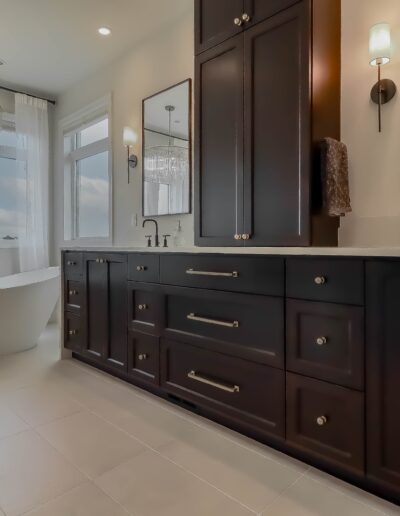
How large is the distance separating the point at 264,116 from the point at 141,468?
1757 mm

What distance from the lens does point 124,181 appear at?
3.48 metres

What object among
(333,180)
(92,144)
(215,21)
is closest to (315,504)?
(333,180)

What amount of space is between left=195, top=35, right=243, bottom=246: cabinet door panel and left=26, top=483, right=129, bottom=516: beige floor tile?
1320mm

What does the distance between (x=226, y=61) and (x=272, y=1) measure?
367mm

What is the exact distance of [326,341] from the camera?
56.3 inches

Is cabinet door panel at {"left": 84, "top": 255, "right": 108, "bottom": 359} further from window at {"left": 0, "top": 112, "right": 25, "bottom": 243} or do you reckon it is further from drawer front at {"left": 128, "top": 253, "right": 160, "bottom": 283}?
window at {"left": 0, "top": 112, "right": 25, "bottom": 243}

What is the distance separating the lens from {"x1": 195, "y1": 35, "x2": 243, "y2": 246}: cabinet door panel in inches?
81.1

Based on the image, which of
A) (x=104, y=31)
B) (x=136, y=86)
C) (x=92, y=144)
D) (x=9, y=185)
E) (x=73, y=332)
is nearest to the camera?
(x=73, y=332)

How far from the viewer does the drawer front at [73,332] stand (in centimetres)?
287

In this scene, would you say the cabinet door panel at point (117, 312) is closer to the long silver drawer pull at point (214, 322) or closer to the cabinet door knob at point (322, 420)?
the long silver drawer pull at point (214, 322)

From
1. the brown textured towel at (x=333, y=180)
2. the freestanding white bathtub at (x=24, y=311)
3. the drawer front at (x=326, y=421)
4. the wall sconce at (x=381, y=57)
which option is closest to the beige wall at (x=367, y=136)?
→ the wall sconce at (x=381, y=57)

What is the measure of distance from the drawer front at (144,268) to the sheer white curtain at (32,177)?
7.73 feet

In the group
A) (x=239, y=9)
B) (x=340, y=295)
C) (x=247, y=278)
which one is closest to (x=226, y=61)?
(x=239, y=9)

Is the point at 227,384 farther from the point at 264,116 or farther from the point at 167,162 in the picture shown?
the point at 167,162
